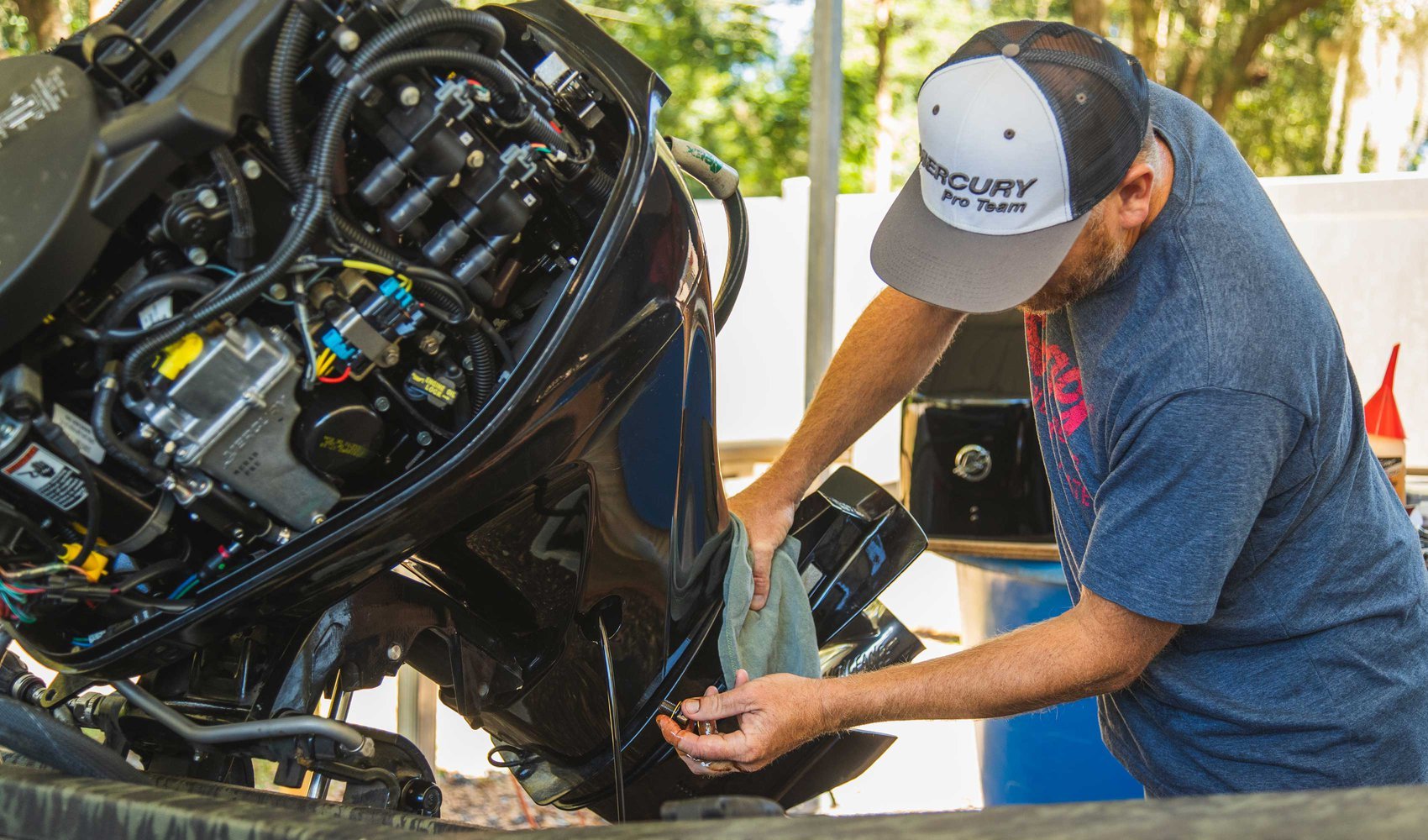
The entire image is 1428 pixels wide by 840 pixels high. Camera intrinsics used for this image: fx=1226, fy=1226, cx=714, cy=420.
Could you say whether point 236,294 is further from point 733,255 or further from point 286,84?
point 733,255

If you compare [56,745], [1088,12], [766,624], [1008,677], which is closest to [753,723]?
[766,624]

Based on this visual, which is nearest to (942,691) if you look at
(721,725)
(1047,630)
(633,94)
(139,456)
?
(1047,630)

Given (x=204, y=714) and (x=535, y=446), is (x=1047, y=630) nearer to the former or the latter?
(x=535, y=446)

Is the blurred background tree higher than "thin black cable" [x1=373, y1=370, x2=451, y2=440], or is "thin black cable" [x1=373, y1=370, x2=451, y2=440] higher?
"thin black cable" [x1=373, y1=370, x2=451, y2=440]

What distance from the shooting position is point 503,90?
130cm

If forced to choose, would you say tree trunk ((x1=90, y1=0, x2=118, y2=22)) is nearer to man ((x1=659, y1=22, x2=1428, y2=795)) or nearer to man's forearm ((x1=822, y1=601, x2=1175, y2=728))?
man ((x1=659, y1=22, x2=1428, y2=795))

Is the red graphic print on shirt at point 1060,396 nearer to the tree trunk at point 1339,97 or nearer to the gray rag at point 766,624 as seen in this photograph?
the gray rag at point 766,624

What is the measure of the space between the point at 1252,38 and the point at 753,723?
45.0 ft

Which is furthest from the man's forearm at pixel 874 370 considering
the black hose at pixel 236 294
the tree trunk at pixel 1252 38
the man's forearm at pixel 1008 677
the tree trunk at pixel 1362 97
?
the tree trunk at pixel 1362 97

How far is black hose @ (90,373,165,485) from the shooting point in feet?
3.85

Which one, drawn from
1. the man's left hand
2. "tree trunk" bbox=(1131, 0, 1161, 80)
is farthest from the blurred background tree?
the man's left hand

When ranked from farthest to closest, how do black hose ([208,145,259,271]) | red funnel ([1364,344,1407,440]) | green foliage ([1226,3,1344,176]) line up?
green foliage ([1226,3,1344,176]), red funnel ([1364,344,1407,440]), black hose ([208,145,259,271])

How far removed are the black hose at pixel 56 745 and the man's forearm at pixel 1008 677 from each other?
0.86m

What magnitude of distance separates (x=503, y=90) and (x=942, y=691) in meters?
0.94
